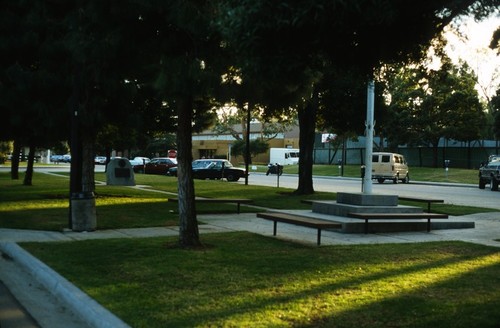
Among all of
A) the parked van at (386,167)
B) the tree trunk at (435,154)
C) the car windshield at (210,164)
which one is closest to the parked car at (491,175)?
the parked van at (386,167)

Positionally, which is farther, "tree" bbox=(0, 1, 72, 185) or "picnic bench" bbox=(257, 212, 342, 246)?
"tree" bbox=(0, 1, 72, 185)

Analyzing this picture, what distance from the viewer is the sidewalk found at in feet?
19.6

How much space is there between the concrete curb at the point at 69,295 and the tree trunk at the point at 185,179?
249cm

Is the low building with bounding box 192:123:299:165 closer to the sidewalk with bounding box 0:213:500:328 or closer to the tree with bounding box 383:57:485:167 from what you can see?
the tree with bounding box 383:57:485:167

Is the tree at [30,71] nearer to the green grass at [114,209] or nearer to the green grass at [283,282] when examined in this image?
the green grass at [114,209]

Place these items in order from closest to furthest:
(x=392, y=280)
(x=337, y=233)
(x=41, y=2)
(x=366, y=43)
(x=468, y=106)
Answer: (x=366, y=43) → (x=392, y=280) → (x=337, y=233) → (x=41, y=2) → (x=468, y=106)

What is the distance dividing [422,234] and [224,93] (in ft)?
19.5

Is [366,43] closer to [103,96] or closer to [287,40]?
[287,40]

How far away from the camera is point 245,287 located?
689cm

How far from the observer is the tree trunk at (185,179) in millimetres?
9781

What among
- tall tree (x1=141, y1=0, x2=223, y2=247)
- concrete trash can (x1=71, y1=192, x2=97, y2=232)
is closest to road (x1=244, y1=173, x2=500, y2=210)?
tall tree (x1=141, y1=0, x2=223, y2=247)

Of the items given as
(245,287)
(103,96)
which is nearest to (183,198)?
(245,287)

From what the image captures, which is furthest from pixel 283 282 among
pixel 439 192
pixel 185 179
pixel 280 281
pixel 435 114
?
pixel 435 114

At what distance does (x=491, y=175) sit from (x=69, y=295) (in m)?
30.7
